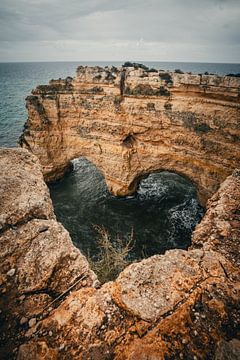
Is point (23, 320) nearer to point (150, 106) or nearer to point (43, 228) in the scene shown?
point (43, 228)

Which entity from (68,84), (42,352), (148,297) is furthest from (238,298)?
(68,84)

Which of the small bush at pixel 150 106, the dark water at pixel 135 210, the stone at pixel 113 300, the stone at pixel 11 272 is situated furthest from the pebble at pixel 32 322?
the small bush at pixel 150 106

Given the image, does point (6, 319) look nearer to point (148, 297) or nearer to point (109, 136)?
point (148, 297)

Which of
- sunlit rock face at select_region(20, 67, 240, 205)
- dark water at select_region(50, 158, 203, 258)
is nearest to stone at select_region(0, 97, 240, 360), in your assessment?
dark water at select_region(50, 158, 203, 258)

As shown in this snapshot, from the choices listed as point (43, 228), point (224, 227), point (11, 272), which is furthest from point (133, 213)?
point (11, 272)

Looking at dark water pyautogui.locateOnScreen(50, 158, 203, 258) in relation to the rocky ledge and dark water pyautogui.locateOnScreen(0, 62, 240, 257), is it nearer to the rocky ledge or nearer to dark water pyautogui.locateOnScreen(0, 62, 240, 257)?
dark water pyautogui.locateOnScreen(0, 62, 240, 257)

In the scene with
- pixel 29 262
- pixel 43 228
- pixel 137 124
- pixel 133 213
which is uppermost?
pixel 137 124
